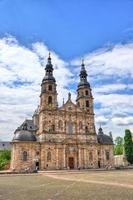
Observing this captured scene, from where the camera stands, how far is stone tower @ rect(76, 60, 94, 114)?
7219cm

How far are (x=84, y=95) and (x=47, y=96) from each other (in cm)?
1153

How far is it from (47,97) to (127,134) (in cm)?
2727

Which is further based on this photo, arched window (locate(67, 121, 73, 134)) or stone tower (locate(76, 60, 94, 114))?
stone tower (locate(76, 60, 94, 114))

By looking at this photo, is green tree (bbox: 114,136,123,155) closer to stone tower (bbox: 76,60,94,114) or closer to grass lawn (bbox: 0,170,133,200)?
stone tower (bbox: 76,60,94,114)

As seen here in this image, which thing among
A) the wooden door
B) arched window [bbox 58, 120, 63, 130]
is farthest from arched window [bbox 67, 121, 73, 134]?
the wooden door

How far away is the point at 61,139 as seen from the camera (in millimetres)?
64625

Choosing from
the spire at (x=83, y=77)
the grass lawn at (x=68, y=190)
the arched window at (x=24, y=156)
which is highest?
the spire at (x=83, y=77)

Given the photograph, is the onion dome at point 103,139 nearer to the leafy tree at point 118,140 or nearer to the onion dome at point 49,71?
the onion dome at point 49,71

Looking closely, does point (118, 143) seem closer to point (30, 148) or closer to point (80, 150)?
point (80, 150)

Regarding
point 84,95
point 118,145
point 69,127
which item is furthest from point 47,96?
point 118,145

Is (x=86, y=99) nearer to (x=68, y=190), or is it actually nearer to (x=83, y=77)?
(x=83, y=77)

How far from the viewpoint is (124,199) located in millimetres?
13367

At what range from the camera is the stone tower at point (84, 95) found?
72.2m

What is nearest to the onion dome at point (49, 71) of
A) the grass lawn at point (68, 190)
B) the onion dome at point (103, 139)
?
the onion dome at point (103, 139)
